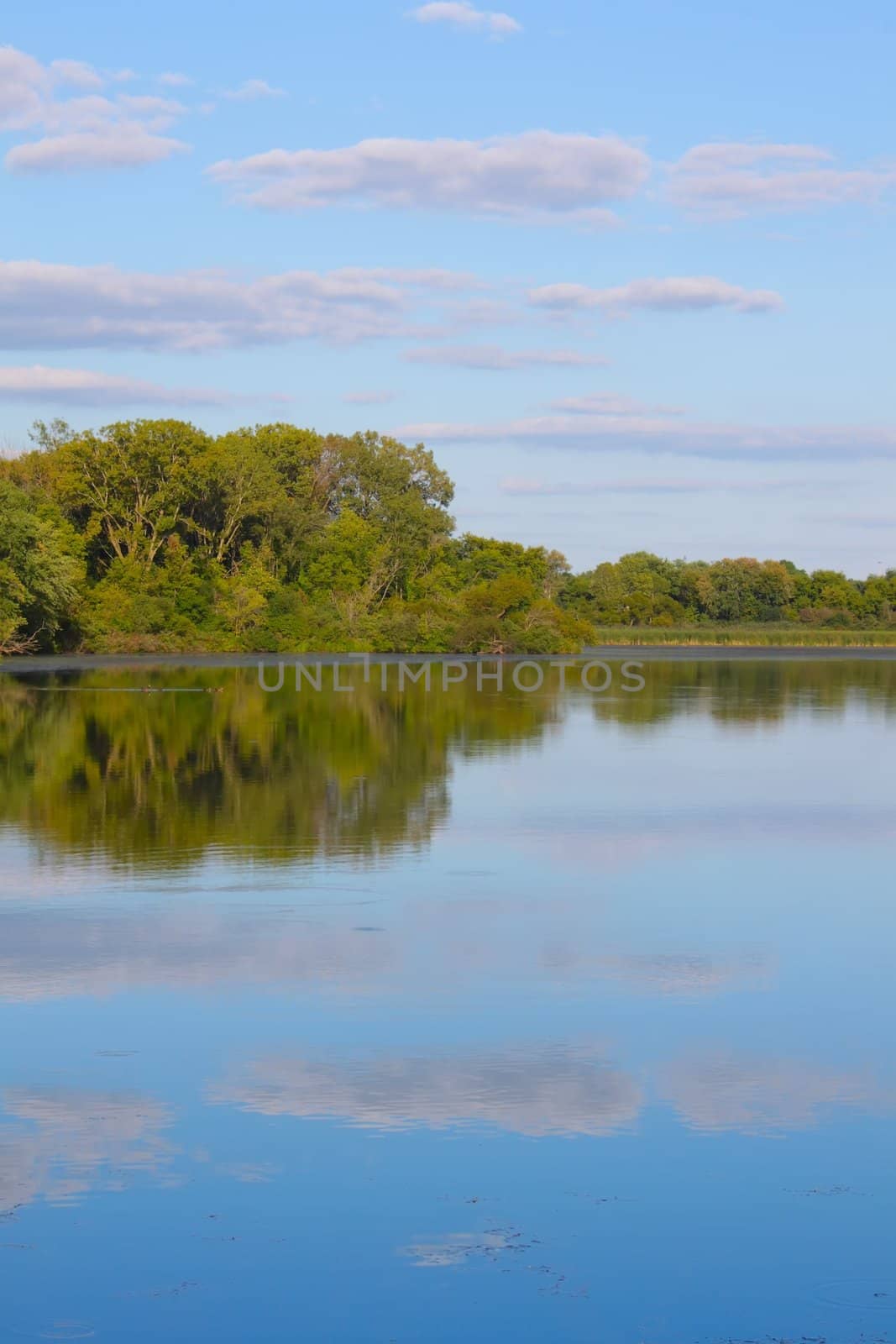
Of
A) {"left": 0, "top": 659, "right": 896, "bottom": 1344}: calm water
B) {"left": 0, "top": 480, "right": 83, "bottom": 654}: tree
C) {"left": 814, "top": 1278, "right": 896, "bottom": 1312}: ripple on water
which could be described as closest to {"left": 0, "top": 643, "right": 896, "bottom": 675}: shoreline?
{"left": 0, "top": 480, "right": 83, "bottom": 654}: tree

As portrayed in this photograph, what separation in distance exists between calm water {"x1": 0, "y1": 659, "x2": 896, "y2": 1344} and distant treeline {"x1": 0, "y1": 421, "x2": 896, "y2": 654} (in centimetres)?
4292

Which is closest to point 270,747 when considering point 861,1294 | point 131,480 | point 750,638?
point 861,1294

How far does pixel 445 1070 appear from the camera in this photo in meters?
8.23

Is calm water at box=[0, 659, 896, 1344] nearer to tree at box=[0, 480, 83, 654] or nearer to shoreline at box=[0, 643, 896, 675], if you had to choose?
tree at box=[0, 480, 83, 654]

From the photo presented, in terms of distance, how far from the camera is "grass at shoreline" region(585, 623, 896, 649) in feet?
328

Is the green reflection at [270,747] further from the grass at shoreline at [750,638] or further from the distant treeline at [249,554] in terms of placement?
the grass at shoreline at [750,638]

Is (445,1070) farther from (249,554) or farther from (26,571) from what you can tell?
(249,554)

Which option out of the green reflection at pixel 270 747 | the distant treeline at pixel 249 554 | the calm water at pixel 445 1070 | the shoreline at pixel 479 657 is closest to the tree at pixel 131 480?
the distant treeline at pixel 249 554

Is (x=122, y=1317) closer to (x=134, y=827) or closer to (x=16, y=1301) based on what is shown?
Answer: (x=16, y=1301)

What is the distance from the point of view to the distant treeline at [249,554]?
71.8m

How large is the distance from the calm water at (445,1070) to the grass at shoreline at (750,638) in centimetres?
8155

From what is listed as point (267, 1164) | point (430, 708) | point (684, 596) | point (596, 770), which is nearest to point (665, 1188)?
point (267, 1164)

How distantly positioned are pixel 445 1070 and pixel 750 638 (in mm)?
94282

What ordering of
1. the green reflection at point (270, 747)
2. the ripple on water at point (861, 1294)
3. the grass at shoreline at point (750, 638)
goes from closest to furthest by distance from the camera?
the ripple on water at point (861, 1294)
the green reflection at point (270, 747)
the grass at shoreline at point (750, 638)
